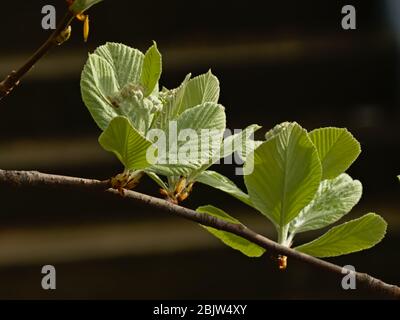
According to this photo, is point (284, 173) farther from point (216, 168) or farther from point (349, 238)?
point (216, 168)

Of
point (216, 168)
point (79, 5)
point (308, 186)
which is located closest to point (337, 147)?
point (308, 186)

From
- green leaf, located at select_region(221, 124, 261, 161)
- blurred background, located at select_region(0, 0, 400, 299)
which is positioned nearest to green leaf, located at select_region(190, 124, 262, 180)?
green leaf, located at select_region(221, 124, 261, 161)

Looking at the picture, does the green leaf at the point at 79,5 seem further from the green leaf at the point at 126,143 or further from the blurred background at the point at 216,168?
the blurred background at the point at 216,168

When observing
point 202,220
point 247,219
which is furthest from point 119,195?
point 247,219

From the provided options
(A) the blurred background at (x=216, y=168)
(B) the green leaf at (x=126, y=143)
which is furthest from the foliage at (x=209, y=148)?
(A) the blurred background at (x=216, y=168)

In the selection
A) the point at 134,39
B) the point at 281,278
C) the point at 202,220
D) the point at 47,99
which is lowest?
the point at 202,220

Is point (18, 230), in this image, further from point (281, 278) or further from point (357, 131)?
point (357, 131)
